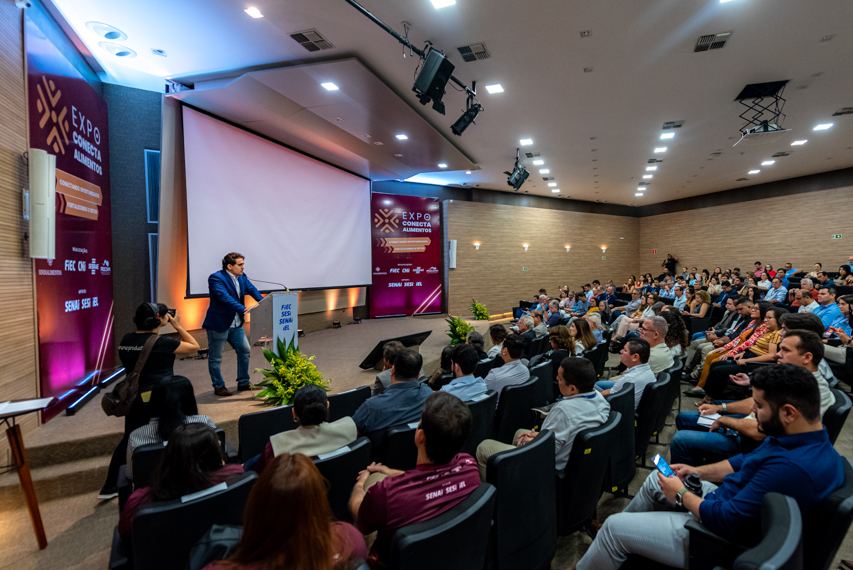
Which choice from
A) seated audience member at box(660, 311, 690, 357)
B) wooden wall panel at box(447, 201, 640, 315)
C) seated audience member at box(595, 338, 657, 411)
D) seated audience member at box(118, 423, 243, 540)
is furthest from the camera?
wooden wall panel at box(447, 201, 640, 315)

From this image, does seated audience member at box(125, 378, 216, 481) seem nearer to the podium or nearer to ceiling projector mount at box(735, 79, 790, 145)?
the podium

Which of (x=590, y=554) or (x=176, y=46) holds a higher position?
(x=176, y=46)

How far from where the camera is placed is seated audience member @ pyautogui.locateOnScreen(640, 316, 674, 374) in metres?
3.63

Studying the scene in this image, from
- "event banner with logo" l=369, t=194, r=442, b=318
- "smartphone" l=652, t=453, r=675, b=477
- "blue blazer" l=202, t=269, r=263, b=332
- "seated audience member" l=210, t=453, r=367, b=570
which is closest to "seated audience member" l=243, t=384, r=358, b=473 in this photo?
"seated audience member" l=210, t=453, r=367, b=570

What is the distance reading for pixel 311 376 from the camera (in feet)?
12.5

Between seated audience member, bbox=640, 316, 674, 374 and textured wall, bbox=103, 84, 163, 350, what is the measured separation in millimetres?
6182

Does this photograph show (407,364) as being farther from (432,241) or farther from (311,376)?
(432,241)

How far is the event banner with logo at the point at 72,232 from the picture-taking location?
3.64m

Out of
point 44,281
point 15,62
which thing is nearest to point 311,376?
point 44,281

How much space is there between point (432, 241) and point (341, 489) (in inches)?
427

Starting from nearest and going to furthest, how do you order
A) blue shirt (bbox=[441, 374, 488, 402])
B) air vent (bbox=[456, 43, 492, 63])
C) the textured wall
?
1. blue shirt (bbox=[441, 374, 488, 402])
2. air vent (bbox=[456, 43, 492, 63])
3. the textured wall

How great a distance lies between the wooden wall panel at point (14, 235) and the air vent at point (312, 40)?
90.4 inches

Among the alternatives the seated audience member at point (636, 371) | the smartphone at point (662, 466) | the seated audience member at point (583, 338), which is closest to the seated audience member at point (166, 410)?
the smartphone at point (662, 466)

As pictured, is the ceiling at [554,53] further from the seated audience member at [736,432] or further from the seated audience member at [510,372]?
the seated audience member at [736,432]
